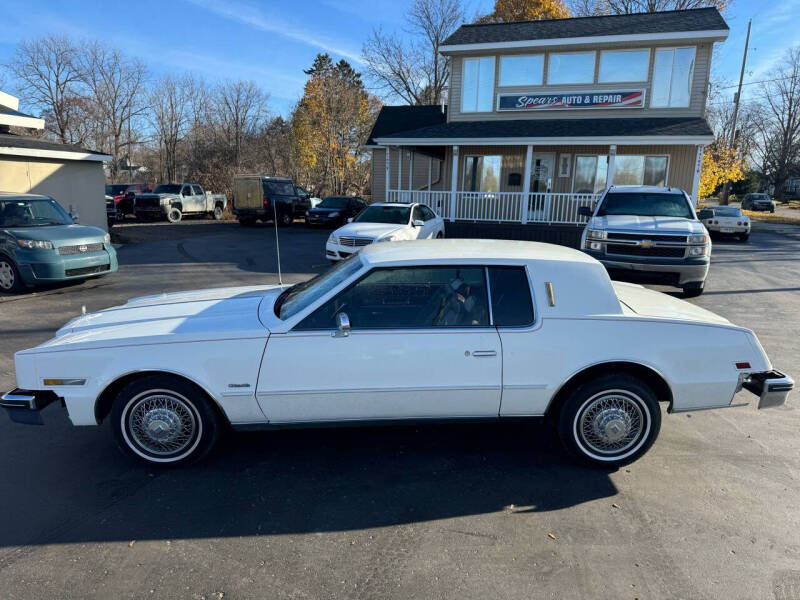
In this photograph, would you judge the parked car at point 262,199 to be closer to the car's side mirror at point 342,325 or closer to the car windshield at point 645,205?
the car windshield at point 645,205

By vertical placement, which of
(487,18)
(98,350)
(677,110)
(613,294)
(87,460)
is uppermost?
(487,18)

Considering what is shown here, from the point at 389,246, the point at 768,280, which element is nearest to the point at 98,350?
the point at 389,246

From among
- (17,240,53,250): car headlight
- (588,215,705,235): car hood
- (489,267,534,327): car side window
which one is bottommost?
(17,240,53,250): car headlight

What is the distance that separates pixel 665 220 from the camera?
9.63 m

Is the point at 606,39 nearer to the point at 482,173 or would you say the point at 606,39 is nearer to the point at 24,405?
the point at 482,173

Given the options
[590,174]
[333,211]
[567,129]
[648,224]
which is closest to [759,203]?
[590,174]

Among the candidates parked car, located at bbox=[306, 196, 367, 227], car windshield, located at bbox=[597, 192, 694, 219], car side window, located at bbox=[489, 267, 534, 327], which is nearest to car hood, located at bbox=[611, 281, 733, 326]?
car side window, located at bbox=[489, 267, 534, 327]

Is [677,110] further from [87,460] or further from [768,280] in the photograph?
[87,460]

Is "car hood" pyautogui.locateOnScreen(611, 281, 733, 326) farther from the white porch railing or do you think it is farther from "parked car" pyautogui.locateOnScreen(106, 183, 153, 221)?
"parked car" pyautogui.locateOnScreen(106, 183, 153, 221)

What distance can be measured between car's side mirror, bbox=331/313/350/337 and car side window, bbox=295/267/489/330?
56 millimetres

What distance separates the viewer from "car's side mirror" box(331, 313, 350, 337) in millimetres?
3408

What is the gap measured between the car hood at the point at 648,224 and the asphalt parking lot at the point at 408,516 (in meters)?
4.83

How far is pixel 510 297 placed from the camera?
3.67 m

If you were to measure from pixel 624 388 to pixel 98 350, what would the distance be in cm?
354
